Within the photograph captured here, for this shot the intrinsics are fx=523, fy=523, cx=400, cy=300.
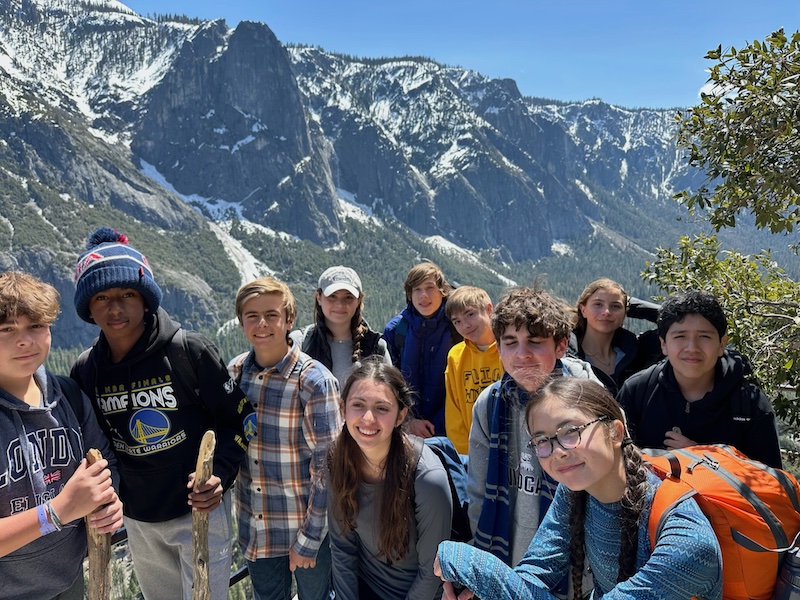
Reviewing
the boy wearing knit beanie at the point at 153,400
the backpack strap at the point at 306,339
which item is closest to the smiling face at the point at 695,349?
the boy wearing knit beanie at the point at 153,400

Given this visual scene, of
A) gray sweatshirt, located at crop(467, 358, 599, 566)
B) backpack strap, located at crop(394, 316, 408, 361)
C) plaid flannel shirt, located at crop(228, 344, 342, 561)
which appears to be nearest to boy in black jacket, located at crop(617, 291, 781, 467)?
gray sweatshirt, located at crop(467, 358, 599, 566)

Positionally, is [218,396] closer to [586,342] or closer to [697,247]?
[586,342]

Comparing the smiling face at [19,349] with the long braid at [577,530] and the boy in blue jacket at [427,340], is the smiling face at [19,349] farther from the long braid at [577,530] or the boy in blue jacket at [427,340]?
the boy in blue jacket at [427,340]

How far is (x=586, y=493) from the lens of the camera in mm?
2137

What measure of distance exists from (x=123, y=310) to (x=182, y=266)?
161 m

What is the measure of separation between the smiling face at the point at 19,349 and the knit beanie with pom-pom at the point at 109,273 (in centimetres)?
38

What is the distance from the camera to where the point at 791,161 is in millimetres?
3678

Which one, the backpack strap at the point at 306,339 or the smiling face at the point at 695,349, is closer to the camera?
the smiling face at the point at 695,349

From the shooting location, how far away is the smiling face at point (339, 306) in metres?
4.67

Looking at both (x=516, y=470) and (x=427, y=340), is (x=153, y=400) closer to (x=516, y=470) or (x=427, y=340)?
(x=516, y=470)

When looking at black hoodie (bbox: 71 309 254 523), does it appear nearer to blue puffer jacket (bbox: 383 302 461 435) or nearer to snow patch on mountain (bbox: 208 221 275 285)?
blue puffer jacket (bbox: 383 302 461 435)

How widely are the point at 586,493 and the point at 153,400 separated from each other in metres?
2.42

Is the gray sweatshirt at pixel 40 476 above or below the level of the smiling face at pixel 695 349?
below

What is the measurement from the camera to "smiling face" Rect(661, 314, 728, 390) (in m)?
3.03
